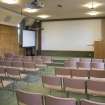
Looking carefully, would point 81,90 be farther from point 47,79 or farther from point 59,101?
point 59,101

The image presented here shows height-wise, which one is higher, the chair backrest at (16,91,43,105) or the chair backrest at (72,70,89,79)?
the chair backrest at (72,70,89,79)

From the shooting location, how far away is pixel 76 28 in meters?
15.7

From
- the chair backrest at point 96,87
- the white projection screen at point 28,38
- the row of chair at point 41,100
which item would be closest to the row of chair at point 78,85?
the chair backrest at point 96,87

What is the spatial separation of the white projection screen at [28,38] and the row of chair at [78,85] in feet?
34.2

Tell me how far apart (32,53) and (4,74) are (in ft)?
33.5

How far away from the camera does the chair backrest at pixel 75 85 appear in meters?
4.18

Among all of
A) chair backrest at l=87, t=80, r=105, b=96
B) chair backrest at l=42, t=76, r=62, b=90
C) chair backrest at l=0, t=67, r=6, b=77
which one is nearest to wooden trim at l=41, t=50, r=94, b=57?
chair backrest at l=0, t=67, r=6, b=77

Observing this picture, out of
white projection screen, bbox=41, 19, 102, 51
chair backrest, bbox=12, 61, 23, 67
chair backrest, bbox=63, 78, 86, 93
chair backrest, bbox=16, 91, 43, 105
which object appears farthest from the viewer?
white projection screen, bbox=41, 19, 102, 51

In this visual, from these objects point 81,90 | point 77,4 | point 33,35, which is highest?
point 77,4

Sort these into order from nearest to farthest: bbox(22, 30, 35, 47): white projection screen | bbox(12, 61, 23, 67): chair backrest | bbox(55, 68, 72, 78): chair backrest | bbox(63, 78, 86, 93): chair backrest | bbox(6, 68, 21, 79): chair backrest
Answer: bbox(63, 78, 86, 93): chair backrest
bbox(55, 68, 72, 78): chair backrest
bbox(6, 68, 21, 79): chair backrest
bbox(12, 61, 23, 67): chair backrest
bbox(22, 30, 35, 47): white projection screen

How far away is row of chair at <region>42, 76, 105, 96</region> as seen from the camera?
4.01 metres

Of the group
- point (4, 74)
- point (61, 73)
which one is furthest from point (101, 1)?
point (4, 74)

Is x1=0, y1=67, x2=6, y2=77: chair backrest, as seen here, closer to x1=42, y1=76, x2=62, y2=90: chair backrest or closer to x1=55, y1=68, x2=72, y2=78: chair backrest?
x1=55, y1=68, x2=72, y2=78: chair backrest

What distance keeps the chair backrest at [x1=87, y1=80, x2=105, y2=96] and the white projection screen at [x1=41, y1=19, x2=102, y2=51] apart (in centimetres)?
1136
